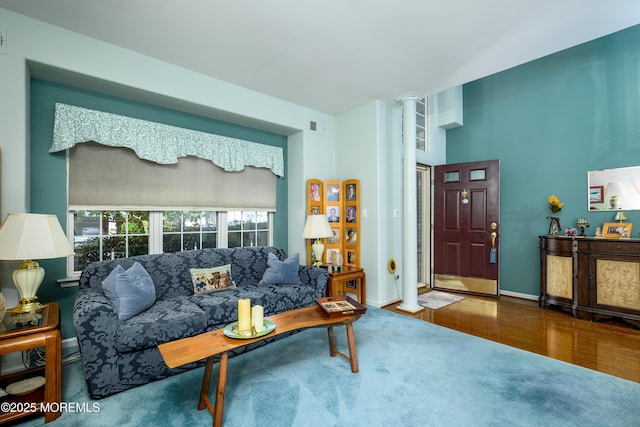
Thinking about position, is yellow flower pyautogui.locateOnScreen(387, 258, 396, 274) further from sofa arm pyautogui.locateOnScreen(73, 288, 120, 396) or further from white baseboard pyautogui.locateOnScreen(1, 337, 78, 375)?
white baseboard pyautogui.locateOnScreen(1, 337, 78, 375)

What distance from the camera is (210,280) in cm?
291

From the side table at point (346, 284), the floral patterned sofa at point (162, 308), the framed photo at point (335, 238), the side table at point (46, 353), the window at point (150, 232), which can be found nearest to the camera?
the side table at point (46, 353)

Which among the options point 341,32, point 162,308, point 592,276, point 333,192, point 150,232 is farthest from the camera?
point 333,192

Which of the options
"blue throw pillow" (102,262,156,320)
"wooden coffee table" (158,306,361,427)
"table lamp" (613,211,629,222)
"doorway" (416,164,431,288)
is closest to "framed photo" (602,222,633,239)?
"table lamp" (613,211,629,222)

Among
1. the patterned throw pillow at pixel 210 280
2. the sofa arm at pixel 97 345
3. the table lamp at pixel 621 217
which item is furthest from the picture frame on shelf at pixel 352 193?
the table lamp at pixel 621 217

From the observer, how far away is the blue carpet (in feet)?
5.64

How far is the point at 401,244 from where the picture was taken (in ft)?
13.9

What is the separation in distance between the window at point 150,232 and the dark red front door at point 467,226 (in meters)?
3.09

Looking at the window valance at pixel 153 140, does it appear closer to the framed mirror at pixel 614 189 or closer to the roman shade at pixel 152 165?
the roman shade at pixel 152 165

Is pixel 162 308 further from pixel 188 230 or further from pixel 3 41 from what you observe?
pixel 3 41

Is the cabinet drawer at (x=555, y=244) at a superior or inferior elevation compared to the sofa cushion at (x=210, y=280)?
superior

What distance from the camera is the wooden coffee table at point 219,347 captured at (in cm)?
157

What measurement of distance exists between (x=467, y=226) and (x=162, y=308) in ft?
14.3

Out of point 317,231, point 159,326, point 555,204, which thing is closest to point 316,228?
point 317,231
